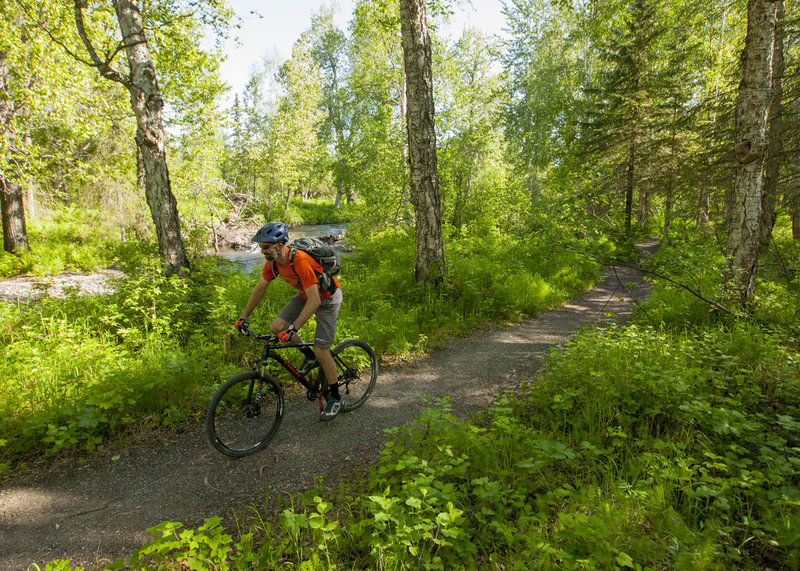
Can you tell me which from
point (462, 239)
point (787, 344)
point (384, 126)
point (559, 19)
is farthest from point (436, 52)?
point (787, 344)

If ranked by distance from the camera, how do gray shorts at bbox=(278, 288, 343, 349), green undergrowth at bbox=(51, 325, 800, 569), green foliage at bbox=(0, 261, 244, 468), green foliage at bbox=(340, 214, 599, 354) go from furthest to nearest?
1. green foliage at bbox=(340, 214, 599, 354)
2. gray shorts at bbox=(278, 288, 343, 349)
3. green foliage at bbox=(0, 261, 244, 468)
4. green undergrowth at bbox=(51, 325, 800, 569)

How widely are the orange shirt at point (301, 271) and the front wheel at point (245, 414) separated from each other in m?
1.11

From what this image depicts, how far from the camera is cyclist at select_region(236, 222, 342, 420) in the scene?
414 centimetres

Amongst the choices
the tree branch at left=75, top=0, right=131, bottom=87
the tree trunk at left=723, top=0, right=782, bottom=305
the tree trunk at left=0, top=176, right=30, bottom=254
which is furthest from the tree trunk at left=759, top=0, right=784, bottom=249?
the tree trunk at left=0, top=176, right=30, bottom=254

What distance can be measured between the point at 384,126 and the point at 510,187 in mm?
6650

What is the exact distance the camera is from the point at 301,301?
15.4ft

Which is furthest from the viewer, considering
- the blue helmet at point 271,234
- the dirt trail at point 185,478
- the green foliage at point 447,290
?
the green foliage at point 447,290

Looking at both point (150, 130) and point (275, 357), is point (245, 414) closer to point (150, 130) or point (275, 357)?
point (275, 357)

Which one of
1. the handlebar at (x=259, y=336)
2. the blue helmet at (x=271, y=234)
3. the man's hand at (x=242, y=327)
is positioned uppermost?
the blue helmet at (x=271, y=234)

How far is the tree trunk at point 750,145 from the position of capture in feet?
18.6

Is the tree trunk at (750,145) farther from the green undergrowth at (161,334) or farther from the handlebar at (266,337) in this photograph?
the handlebar at (266,337)

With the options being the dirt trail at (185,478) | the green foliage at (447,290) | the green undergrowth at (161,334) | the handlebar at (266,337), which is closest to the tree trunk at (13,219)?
the green undergrowth at (161,334)

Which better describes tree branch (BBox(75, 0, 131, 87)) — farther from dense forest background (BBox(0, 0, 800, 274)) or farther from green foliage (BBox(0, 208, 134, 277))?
green foliage (BBox(0, 208, 134, 277))

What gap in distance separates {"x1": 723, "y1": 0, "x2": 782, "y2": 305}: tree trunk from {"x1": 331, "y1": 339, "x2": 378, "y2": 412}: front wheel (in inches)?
234
